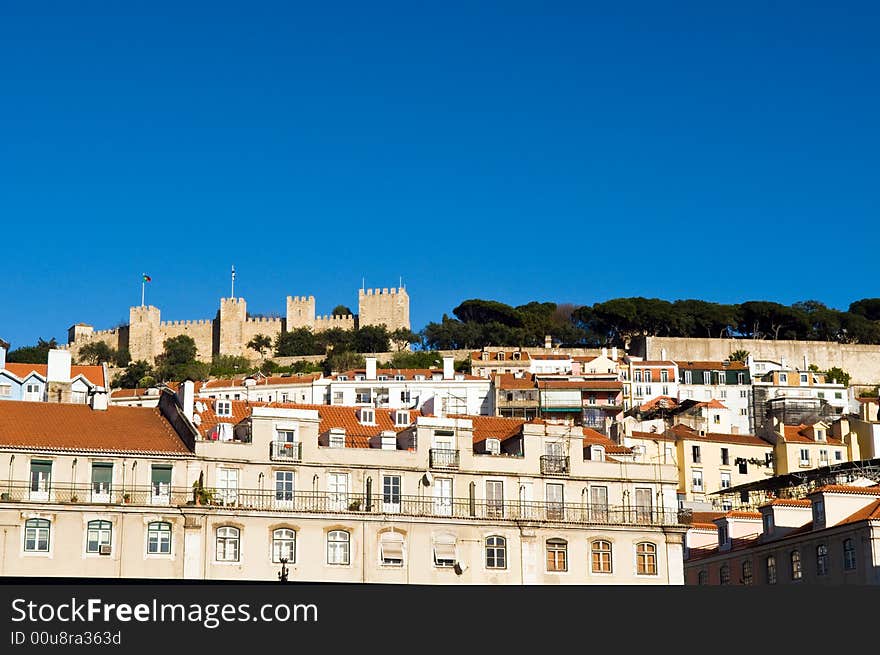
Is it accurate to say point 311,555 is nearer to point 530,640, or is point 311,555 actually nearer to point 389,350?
point 530,640

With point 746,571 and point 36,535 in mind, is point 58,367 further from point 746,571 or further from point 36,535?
point 746,571

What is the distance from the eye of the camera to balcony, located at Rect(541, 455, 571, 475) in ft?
154

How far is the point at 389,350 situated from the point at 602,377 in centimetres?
4284

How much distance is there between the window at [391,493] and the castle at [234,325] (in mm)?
106769

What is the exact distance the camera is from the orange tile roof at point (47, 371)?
71.4m

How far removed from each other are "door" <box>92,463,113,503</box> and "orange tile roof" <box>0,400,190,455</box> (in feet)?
1.80

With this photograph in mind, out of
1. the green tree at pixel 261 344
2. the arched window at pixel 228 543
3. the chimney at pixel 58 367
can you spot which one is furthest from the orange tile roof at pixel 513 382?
the arched window at pixel 228 543

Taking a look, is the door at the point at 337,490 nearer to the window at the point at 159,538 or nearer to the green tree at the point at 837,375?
the window at the point at 159,538

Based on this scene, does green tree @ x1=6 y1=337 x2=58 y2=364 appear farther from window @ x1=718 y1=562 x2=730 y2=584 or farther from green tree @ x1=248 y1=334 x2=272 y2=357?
window @ x1=718 y1=562 x2=730 y2=584

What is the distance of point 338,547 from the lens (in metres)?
A: 43.8

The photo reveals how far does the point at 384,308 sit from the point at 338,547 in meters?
111

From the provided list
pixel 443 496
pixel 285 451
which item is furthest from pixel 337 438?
pixel 443 496

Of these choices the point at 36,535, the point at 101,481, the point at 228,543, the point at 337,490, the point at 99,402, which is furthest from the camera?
the point at 99,402

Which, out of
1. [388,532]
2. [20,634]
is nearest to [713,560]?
[388,532]
